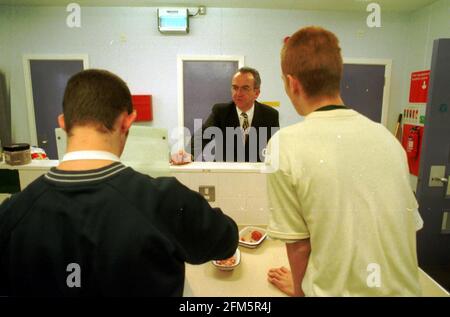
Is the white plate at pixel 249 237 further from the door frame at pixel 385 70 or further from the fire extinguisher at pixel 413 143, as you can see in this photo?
the fire extinguisher at pixel 413 143

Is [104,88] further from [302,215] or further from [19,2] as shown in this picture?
[19,2]

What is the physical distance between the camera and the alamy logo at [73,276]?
43 centimetres

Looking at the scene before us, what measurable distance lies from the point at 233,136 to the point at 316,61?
2.77 ft

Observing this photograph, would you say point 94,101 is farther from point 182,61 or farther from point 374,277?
point 182,61

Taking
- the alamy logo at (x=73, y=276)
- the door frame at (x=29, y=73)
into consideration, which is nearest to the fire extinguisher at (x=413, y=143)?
the alamy logo at (x=73, y=276)

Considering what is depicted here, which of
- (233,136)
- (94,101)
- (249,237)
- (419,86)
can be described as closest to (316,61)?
(94,101)

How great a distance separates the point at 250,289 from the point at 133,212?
0.51 meters

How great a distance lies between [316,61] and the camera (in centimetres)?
55

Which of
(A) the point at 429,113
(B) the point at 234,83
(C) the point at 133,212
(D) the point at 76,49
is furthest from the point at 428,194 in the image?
(D) the point at 76,49

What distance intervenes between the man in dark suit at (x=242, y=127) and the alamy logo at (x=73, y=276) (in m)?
0.87

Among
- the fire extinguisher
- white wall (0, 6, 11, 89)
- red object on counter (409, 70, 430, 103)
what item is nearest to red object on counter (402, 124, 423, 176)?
the fire extinguisher

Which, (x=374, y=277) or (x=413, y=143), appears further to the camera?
(x=413, y=143)

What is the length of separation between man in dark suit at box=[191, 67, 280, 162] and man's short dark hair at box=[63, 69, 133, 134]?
775 millimetres
